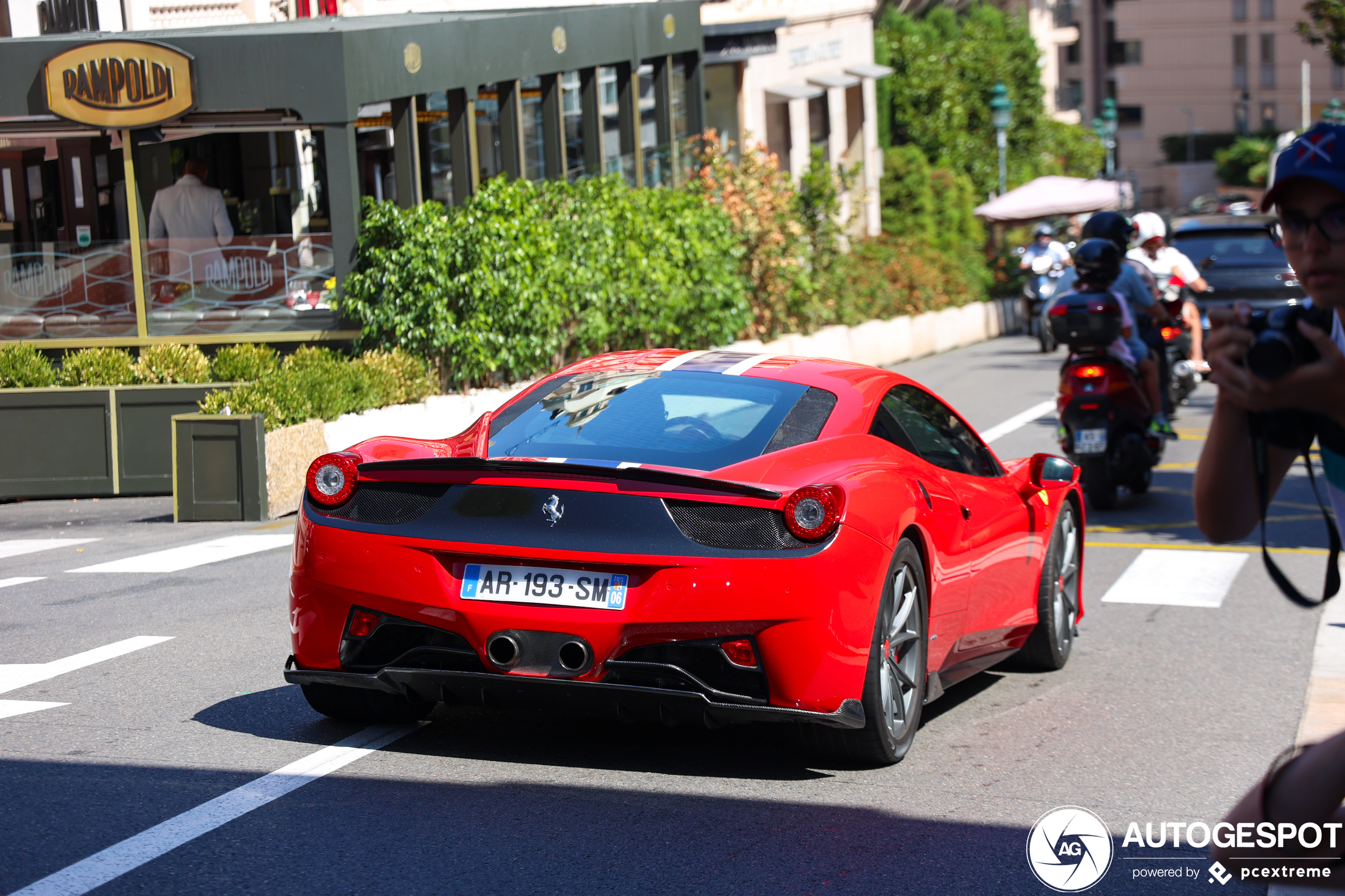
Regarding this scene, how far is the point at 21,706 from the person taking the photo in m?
6.50

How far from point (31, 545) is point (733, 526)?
25.6ft

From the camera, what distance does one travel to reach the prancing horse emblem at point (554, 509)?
5281 millimetres

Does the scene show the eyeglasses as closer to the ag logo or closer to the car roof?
the ag logo

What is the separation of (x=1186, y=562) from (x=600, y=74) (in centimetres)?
1722

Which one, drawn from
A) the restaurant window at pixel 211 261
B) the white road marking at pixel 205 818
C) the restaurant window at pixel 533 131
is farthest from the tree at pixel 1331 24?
the white road marking at pixel 205 818

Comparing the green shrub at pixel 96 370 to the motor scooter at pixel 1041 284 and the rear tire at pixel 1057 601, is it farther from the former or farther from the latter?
the motor scooter at pixel 1041 284

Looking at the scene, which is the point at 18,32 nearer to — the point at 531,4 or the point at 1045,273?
the point at 531,4

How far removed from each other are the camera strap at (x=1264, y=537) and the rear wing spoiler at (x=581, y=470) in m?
2.37

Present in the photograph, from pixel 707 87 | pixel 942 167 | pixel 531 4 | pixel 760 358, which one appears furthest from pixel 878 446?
pixel 942 167

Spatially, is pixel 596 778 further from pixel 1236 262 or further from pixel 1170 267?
pixel 1236 262

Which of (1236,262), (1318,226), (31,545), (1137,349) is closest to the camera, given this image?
(1318,226)

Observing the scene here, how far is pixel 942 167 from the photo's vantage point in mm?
43750

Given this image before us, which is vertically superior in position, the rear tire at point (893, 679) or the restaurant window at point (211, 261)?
the restaurant window at point (211, 261)
